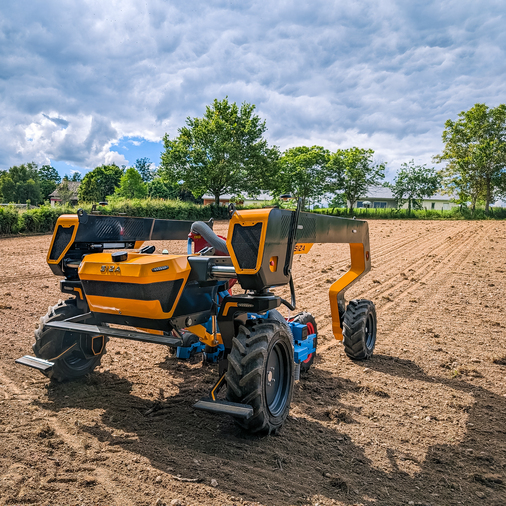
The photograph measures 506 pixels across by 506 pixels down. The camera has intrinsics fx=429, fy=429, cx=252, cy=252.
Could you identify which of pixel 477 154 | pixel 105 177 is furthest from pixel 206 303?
pixel 105 177

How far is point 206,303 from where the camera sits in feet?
14.1

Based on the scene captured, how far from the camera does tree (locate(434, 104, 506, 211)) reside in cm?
5406

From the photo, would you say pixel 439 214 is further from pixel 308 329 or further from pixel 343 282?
pixel 308 329

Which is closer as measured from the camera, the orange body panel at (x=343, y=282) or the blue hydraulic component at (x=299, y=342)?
the blue hydraulic component at (x=299, y=342)

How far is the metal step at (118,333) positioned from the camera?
3.62m

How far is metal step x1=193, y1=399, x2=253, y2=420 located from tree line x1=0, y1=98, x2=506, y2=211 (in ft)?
141

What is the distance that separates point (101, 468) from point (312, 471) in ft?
5.40

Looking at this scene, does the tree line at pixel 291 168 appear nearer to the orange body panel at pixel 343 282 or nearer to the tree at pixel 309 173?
the tree at pixel 309 173

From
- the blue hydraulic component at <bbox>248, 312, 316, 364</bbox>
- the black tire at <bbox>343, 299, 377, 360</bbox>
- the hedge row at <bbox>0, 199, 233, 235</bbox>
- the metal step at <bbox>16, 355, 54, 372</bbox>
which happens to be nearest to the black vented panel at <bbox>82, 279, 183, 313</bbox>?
the metal step at <bbox>16, 355, 54, 372</bbox>

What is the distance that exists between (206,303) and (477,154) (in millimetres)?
59462

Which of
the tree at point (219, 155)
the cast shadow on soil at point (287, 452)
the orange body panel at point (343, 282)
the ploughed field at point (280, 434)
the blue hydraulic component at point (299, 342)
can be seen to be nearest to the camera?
the ploughed field at point (280, 434)

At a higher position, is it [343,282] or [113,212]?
[113,212]

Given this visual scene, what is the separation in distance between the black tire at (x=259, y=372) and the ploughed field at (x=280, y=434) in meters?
0.24

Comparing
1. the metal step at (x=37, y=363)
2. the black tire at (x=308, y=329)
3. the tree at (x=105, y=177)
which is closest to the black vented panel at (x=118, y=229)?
the metal step at (x=37, y=363)
